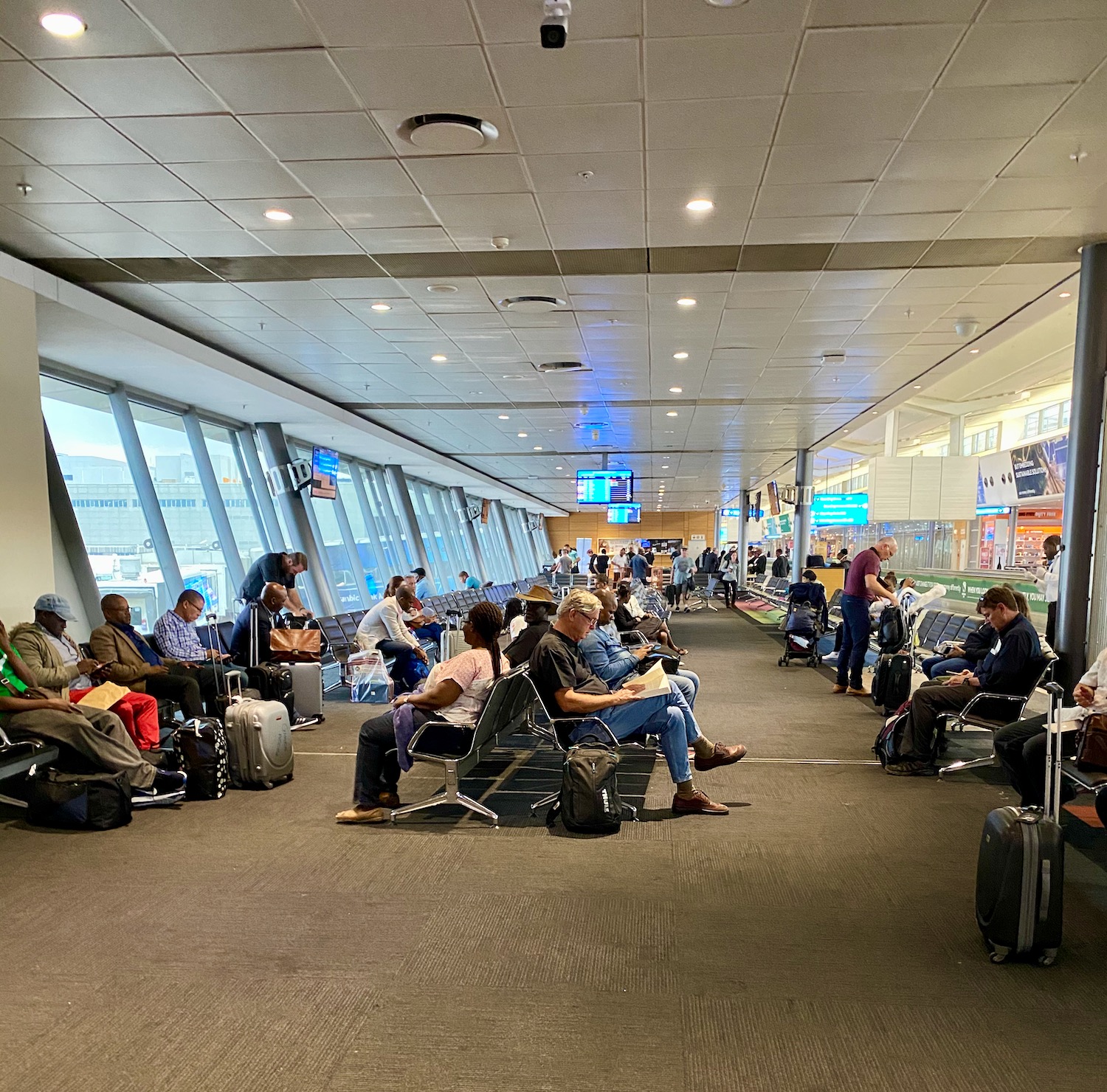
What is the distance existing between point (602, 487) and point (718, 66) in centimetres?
1727

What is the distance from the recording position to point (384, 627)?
337 inches

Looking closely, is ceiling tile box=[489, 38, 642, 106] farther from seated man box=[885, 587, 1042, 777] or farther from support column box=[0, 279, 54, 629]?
support column box=[0, 279, 54, 629]

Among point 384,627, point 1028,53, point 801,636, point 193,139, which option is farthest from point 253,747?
point 801,636

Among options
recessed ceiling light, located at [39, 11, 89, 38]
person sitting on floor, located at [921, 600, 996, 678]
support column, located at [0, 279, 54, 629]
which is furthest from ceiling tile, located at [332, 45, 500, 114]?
person sitting on floor, located at [921, 600, 996, 678]

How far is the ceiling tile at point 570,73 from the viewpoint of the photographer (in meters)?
3.49

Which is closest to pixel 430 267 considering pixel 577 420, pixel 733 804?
pixel 733 804

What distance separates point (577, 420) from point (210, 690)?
29.4ft

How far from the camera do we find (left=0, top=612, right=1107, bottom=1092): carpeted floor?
2441 mm

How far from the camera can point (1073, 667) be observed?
5.89m

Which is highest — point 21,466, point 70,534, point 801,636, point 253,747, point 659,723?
point 21,466

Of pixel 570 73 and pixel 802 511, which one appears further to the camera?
pixel 802 511

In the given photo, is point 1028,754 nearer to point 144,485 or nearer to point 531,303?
point 531,303

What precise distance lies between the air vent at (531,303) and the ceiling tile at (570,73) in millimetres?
3261

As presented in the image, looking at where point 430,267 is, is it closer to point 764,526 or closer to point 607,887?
point 607,887
